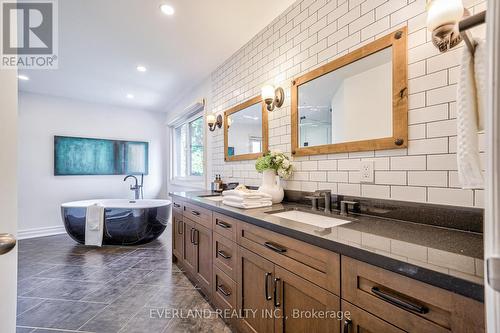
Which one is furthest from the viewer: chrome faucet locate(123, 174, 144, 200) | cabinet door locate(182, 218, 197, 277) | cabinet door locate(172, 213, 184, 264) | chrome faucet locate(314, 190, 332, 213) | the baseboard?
chrome faucet locate(123, 174, 144, 200)

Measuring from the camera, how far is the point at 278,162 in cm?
197

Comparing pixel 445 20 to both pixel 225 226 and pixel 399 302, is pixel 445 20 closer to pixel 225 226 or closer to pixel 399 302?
pixel 399 302

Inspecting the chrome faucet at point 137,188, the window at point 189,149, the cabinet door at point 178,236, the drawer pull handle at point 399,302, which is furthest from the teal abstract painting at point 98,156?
the drawer pull handle at point 399,302

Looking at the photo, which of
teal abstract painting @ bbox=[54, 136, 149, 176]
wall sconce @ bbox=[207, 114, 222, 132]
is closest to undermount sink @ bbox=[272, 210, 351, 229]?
wall sconce @ bbox=[207, 114, 222, 132]

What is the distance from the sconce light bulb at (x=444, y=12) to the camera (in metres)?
0.98

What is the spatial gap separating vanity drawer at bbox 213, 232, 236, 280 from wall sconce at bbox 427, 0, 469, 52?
160 cm

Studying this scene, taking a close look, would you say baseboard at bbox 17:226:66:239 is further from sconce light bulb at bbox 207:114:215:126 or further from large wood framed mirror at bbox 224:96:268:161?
large wood framed mirror at bbox 224:96:268:161

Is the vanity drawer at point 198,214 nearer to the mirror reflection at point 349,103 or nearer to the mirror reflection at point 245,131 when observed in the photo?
the mirror reflection at point 245,131

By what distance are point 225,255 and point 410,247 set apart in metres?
1.26

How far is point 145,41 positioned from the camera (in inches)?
101

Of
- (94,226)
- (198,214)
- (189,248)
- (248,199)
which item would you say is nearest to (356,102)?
(248,199)

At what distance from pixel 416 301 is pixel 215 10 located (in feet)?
7.98

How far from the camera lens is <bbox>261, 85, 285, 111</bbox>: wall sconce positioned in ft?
6.99

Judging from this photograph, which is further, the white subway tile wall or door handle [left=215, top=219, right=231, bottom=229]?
door handle [left=215, top=219, right=231, bottom=229]
